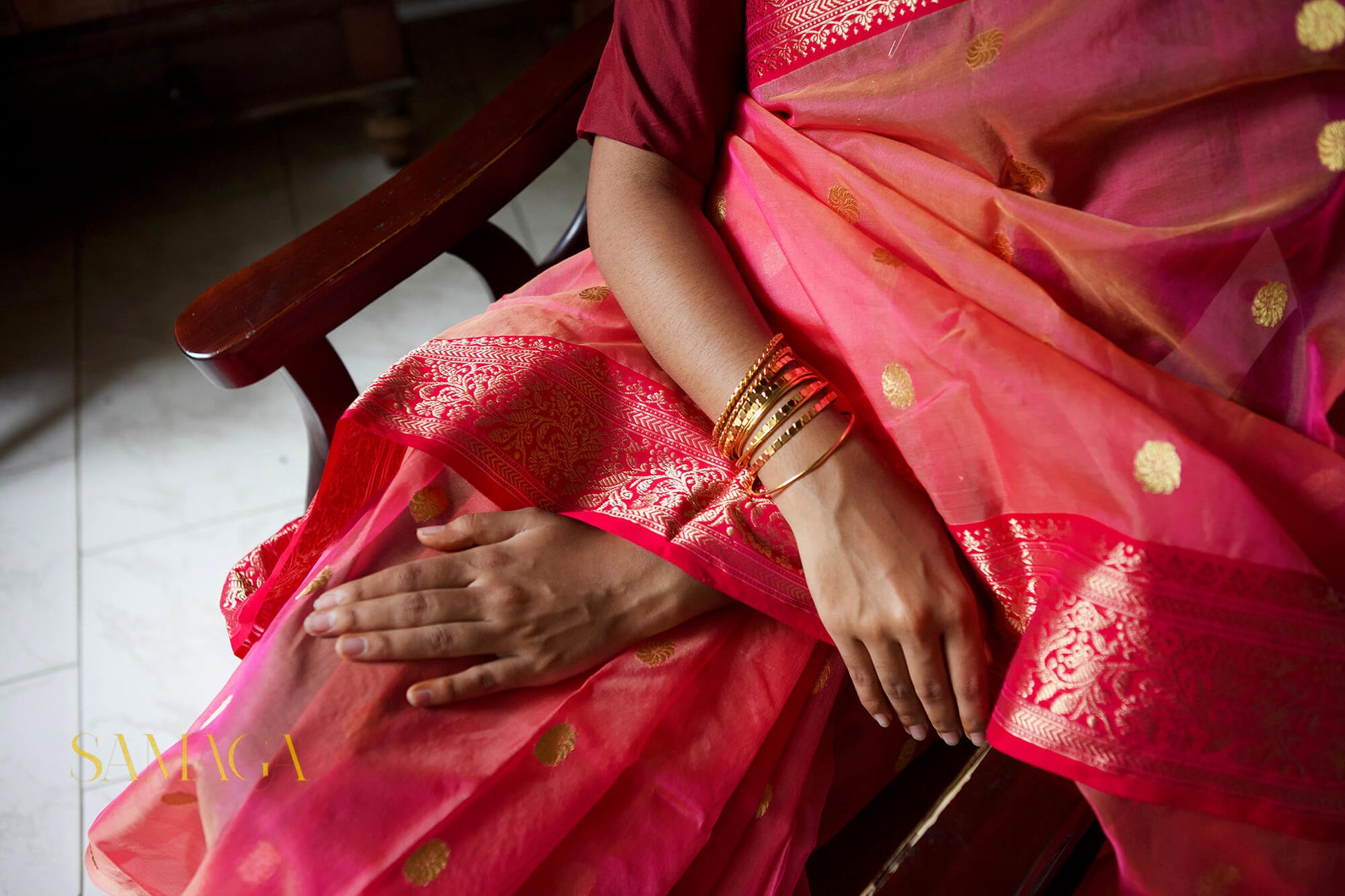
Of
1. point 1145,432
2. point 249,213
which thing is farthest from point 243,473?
point 1145,432

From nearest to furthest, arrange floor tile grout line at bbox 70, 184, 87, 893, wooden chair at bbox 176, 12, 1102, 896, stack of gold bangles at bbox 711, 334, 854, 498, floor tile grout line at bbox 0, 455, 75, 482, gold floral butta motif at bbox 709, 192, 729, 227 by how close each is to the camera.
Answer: wooden chair at bbox 176, 12, 1102, 896 < stack of gold bangles at bbox 711, 334, 854, 498 < gold floral butta motif at bbox 709, 192, 729, 227 < floor tile grout line at bbox 70, 184, 87, 893 < floor tile grout line at bbox 0, 455, 75, 482

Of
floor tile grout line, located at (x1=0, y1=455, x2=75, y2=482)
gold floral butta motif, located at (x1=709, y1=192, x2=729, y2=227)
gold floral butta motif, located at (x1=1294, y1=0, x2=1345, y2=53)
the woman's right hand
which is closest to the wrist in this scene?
the woman's right hand

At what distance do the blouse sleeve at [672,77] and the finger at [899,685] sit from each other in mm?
397

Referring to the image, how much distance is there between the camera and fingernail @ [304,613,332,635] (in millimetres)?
558

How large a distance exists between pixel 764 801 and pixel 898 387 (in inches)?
10.9

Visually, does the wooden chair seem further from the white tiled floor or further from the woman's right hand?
the white tiled floor

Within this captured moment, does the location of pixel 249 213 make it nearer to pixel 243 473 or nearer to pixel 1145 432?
pixel 243 473

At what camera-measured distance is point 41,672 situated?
1.26 m

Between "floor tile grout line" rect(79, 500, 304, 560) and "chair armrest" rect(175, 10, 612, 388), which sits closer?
"chair armrest" rect(175, 10, 612, 388)

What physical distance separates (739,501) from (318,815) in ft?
1.04

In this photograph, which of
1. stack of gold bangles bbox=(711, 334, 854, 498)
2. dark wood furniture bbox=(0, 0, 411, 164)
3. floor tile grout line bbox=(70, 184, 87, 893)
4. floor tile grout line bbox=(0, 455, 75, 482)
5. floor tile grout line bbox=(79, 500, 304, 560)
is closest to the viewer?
stack of gold bangles bbox=(711, 334, 854, 498)

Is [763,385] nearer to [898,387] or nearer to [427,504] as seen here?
[898,387]

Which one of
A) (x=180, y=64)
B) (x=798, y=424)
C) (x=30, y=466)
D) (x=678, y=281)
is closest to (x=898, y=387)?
(x=798, y=424)

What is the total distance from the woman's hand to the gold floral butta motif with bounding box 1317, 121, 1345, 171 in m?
0.44
